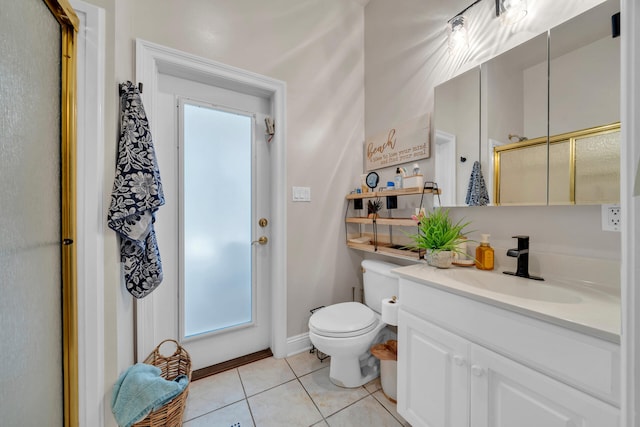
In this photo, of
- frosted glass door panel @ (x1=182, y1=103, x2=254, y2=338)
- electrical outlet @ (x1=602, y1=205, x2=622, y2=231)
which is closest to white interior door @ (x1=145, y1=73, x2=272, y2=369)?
frosted glass door panel @ (x1=182, y1=103, x2=254, y2=338)

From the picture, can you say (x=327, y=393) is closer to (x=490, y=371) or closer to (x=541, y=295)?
(x=490, y=371)

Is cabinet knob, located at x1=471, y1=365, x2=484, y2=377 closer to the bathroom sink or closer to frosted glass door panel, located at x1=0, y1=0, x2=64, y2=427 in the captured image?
the bathroom sink

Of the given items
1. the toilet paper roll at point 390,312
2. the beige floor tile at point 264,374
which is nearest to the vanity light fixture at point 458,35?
the toilet paper roll at point 390,312

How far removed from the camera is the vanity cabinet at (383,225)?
64.4 inches

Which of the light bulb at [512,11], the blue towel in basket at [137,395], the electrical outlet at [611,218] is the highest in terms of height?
the light bulb at [512,11]

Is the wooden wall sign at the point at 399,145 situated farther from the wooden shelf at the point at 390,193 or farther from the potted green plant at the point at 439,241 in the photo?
the potted green plant at the point at 439,241

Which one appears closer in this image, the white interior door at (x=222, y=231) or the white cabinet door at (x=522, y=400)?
the white cabinet door at (x=522, y=400)

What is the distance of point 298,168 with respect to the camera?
191cm

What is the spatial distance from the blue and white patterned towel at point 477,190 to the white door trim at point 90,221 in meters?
1.82

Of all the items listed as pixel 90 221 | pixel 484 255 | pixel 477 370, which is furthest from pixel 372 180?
pixel 90 221

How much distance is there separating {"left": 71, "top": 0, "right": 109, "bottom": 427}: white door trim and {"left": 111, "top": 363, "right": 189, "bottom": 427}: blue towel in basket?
7 cm

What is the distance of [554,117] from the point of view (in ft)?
3.58

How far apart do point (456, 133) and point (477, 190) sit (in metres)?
0.37
